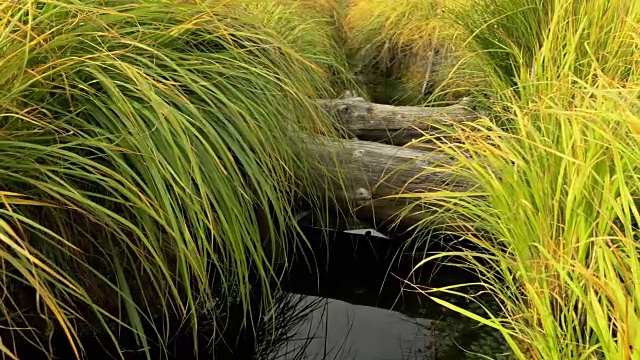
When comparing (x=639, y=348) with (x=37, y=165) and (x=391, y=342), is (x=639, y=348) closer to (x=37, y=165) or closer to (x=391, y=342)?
(x=391, y=342)

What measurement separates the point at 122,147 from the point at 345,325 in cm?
105

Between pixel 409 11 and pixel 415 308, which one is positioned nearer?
pixel 415 308

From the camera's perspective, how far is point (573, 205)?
148cm

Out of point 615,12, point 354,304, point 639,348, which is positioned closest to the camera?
point 639,348

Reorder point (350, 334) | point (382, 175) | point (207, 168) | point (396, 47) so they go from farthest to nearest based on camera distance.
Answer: point (396, 47) < point (382, 175) < point (350, 334) < point (207, 168)

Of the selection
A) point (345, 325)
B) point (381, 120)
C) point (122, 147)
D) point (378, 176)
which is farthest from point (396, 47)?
point (122, 147)

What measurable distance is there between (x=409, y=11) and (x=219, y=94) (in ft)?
11.6

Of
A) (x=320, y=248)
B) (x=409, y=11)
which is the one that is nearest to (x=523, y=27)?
(x=320, y=248)

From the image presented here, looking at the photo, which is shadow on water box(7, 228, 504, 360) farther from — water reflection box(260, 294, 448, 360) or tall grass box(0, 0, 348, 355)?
tall grass box(0, 0, 348, 355)

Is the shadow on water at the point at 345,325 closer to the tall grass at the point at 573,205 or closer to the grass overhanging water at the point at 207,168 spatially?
the grass overhanging water at the point at 207,168

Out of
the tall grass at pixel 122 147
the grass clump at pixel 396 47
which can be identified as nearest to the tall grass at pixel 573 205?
the tall grass at pixel 122 147

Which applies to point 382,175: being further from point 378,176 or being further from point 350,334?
point 350,334

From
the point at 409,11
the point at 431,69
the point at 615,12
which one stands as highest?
the point at 615,12

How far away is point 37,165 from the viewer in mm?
1301
